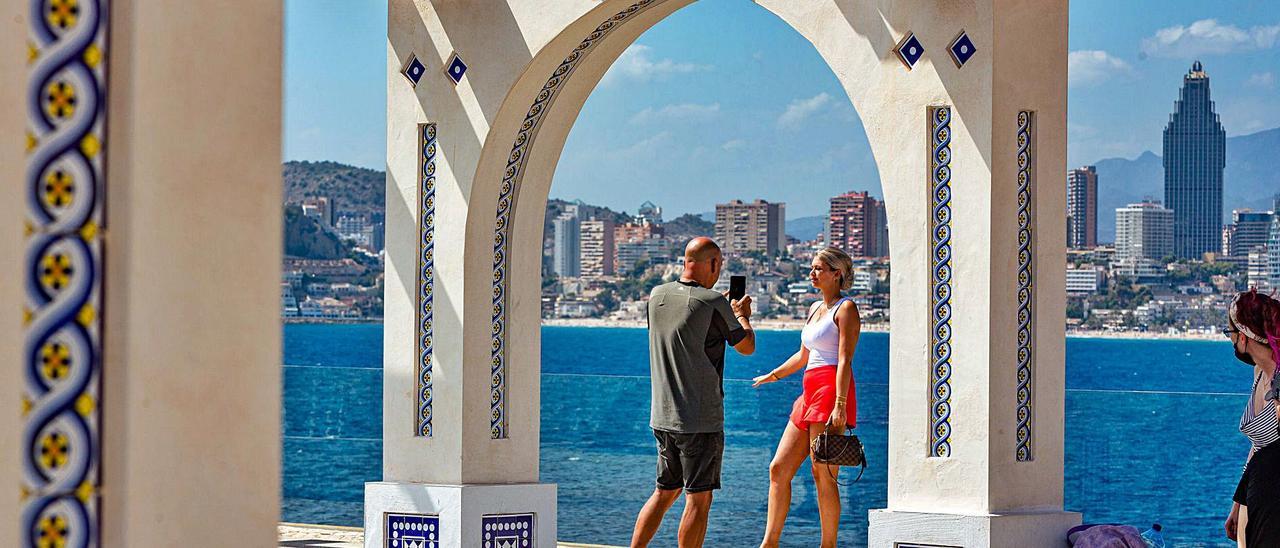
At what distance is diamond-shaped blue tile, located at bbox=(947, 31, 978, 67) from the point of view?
18.6ft

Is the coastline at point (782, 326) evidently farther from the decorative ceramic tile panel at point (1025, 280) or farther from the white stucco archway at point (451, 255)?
the decorative ceramic tile panel at point (1025, 280)

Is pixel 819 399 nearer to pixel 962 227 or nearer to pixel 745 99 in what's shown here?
pixel 962 227

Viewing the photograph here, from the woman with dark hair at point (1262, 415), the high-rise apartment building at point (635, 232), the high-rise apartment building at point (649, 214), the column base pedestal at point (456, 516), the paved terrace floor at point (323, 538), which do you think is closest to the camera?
the woman with dark hair at point (1262, 415)

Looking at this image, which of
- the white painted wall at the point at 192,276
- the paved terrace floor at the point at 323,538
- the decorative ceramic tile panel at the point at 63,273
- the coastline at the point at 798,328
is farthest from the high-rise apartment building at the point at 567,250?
the decorative ceramic tile panel at the point at 63,273

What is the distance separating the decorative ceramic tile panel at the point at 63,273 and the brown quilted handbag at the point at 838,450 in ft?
14.5

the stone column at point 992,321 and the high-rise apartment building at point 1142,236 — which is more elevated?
the high-rise apartment building at point 1142,236

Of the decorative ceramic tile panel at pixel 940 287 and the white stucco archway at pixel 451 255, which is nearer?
the white stucco archway at pixel 451 255

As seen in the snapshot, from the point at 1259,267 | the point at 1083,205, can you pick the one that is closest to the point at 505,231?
the point at 1259,267

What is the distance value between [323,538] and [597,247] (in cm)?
6692

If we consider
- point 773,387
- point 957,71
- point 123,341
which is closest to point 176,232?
point 123,341

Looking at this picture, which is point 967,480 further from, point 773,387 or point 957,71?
point 773,387

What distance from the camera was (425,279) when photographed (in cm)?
691

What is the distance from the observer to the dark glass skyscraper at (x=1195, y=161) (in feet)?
237

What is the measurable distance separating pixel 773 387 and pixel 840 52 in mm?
61167
